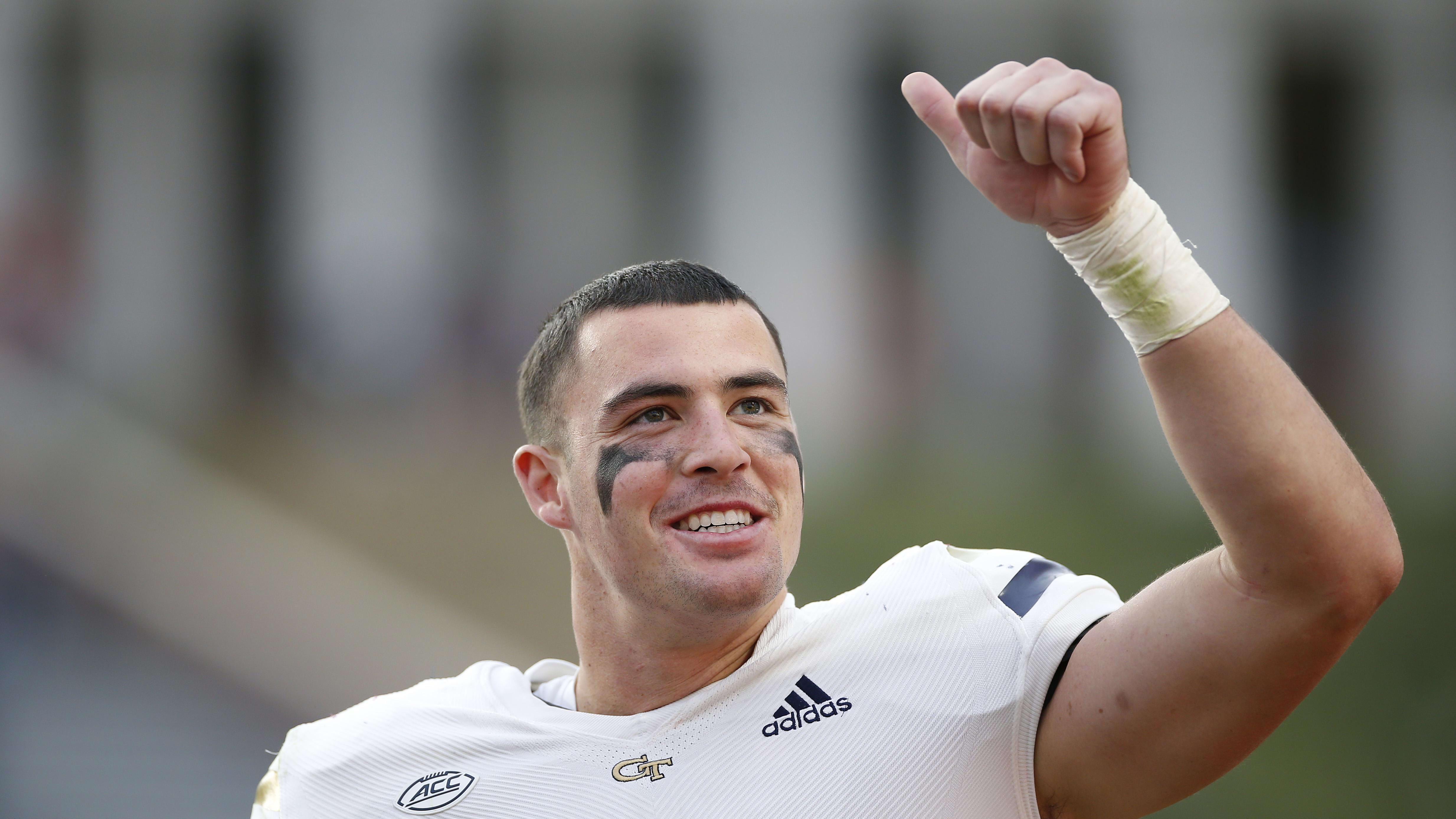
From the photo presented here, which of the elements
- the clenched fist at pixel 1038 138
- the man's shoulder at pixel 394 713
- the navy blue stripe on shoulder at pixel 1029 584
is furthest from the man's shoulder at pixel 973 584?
the man's shoulder at pixel 394 713

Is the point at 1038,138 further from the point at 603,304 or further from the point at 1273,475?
the point at 603,304

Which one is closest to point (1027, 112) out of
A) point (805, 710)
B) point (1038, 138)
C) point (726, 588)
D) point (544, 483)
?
point (1038, 138)

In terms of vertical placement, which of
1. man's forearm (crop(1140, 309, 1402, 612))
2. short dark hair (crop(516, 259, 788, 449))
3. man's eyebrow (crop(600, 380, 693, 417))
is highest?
short dark hair (crop(516, 259, 788, 449))

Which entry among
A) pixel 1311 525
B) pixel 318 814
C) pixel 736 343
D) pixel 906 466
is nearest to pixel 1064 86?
pixel 1311 525

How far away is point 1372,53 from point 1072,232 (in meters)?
6.66

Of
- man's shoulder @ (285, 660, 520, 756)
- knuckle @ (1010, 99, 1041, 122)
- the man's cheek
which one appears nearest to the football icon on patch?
man's shoulder @ (285, 660, 520, 756)

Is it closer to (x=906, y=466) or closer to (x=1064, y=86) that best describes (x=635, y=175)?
(x=906, y=466)

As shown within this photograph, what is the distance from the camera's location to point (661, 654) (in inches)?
83.8

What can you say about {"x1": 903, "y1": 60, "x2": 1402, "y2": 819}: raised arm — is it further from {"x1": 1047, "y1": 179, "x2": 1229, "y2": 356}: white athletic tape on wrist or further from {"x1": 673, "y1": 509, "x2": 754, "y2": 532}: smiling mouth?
{"x1": 673, "y1": 509, "x2": 754, "y2": 532}: smiling mouth

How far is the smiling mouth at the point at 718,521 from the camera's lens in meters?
2.00

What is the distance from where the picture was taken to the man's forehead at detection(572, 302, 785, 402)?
Result: 83.5 inches

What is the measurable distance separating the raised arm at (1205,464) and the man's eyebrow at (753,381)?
0.67 metres

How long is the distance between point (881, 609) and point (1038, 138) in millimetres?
956

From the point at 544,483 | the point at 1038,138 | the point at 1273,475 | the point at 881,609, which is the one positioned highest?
the point at 544,483
